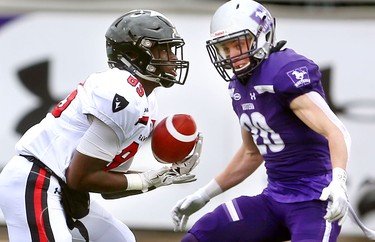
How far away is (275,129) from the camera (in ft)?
14.5

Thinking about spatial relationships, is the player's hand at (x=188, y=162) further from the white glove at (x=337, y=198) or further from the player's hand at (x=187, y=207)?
the white glove at (x=337, y=198)

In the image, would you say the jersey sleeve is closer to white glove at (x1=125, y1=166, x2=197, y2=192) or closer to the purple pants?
the purple pants

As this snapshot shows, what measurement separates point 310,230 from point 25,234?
123 cm

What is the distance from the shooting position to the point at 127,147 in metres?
4.41

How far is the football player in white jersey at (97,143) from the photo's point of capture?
13.8 feet

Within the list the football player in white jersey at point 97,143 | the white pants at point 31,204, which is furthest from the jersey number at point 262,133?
the white pants at point 31,204

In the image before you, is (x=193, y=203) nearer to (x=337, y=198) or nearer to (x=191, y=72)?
(x=337, y=198)

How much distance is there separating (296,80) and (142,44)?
0.75 meters

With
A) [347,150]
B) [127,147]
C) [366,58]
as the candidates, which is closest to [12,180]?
[127,147]

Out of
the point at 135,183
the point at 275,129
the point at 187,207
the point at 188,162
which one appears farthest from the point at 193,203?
the point at 275,129

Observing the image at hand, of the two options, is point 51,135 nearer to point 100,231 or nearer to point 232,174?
point 100,231

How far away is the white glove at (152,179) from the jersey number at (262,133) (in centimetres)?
37

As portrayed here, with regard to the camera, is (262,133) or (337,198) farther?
(262,133)

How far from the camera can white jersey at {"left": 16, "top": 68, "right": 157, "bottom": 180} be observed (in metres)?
4.17
